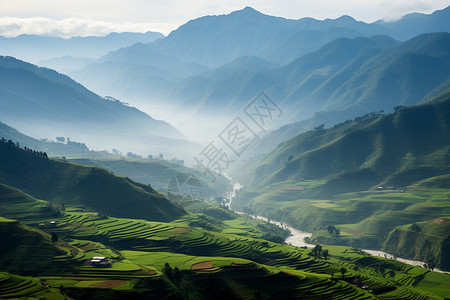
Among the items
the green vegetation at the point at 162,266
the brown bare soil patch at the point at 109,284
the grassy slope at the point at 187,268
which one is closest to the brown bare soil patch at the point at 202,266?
the green vegetation at the point at 162,266

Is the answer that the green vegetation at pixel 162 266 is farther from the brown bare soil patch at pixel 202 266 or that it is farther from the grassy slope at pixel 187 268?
the grassy slope at pixel 187 268

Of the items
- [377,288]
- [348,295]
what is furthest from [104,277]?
[377,288]

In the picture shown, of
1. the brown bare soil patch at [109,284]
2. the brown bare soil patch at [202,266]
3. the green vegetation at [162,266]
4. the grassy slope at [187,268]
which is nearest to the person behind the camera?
the brown bare soil patch at [109,284]

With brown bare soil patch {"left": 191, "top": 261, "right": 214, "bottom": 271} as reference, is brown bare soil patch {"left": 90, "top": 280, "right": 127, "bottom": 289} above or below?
below

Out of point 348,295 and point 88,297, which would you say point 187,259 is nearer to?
point 88,297

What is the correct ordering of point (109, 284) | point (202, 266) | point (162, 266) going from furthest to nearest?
point (162, 266), point (202, 266), point (109, 284)

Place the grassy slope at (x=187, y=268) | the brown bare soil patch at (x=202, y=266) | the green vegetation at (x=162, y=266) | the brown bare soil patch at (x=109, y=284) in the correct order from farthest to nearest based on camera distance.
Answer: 1. the brown bare soil patch at (x=202, y=266)
2. the grassy slope at (x=187, y=268)
3. the green vegetation at (x=162, y=266)
4. the brown bare soil patch at (x=109, y=284)

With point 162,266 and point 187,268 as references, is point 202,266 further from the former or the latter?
point 162,266

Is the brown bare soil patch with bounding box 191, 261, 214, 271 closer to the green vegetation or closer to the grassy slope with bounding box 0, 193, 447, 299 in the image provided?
the green vegetation

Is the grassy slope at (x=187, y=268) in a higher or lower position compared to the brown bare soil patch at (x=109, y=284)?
higher

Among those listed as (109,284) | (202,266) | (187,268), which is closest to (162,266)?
(187,268)

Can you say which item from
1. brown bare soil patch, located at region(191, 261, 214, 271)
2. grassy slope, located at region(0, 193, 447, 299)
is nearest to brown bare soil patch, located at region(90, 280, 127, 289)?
grassy slope, located at region(0, 193, 447, 299)

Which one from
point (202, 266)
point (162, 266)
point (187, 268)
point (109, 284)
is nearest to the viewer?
point (109, 284)
